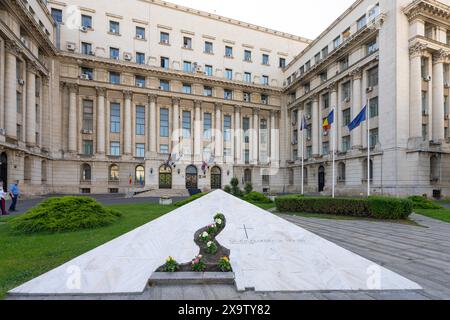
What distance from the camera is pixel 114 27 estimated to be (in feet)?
133

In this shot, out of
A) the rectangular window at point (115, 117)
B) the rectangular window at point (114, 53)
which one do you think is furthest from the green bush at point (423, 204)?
the rectangular window at point (114, 53)

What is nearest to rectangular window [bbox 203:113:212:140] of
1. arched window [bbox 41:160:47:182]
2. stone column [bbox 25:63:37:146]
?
arched window [bbox 41:160:47:182]

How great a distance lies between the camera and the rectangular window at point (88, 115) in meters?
39.0

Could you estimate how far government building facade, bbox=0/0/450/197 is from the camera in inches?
1076

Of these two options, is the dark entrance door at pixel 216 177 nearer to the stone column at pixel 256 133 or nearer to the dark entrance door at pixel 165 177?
the dark entrance door at pixel 165 177

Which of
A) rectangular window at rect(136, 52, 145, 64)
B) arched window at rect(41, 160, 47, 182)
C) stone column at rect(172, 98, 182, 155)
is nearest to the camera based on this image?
arched window at rect(41, 160, 47, 182)

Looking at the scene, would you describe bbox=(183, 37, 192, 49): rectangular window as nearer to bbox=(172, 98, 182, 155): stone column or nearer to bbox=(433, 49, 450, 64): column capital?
bbox=(172, 98, 182, 155): stone column

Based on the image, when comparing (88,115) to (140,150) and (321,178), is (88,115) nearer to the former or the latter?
(140,150)

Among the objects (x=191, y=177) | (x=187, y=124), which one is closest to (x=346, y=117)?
(x=187, y=124)

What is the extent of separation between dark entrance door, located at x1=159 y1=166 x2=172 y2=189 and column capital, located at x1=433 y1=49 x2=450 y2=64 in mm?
37502

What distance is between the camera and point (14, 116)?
85.4ft

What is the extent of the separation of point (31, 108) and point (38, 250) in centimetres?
3030

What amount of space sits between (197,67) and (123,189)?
23930 millimetres
